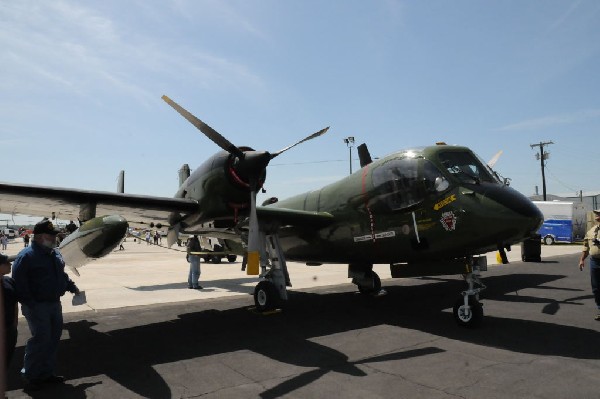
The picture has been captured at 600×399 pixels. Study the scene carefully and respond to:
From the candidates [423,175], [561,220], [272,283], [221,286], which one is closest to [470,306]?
[423,175]

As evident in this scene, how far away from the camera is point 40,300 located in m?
5.36

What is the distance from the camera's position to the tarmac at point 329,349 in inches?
197

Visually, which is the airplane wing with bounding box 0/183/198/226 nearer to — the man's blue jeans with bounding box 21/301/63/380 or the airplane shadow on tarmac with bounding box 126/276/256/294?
the man's blue jeans with bounding box 21/301/63/380

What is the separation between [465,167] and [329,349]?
15.6 feet

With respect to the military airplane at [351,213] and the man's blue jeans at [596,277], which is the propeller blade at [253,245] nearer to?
the military airplane at [351,213]

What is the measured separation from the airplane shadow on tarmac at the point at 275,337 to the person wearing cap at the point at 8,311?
2.46ft

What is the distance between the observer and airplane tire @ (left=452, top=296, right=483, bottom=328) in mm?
7710

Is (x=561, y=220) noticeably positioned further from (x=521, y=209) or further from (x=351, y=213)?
(x=521, y=209)

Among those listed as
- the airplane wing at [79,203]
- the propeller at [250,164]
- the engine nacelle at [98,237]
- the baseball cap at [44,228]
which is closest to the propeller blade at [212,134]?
the propeller at [250,164]

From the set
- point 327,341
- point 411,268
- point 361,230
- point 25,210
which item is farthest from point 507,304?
point 25,210

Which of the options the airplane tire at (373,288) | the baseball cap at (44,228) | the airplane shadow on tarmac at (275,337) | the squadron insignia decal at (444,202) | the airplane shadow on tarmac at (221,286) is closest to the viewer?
the baseball cap at (44,228)

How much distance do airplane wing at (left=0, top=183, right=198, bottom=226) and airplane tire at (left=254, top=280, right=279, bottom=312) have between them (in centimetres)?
261

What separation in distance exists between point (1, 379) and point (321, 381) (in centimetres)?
365

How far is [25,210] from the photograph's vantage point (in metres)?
9.58
